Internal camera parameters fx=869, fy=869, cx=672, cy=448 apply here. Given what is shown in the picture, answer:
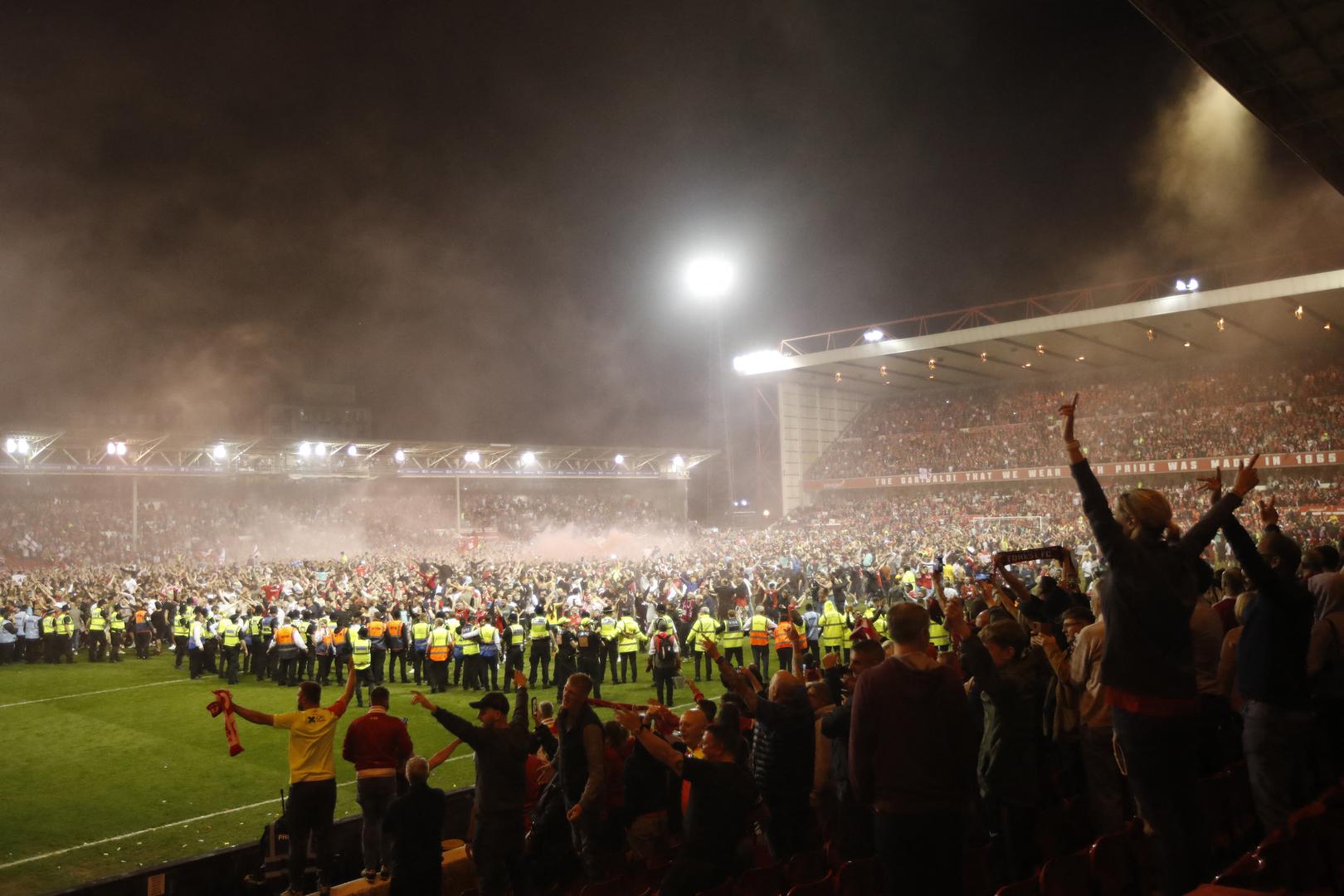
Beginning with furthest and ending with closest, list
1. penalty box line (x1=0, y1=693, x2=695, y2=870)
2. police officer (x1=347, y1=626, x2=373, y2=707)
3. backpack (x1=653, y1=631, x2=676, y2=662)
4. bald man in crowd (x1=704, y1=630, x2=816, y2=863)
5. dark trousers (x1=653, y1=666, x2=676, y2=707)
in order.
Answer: police officer (x1=347, y1=626, x2=373, y2=707) → dark trousers (x1=653, y1=666, x2=676, y2=707) → backpack (x1=653, y1=631, x2=676, y2=662) → penalty box line (x1=0, y1=693, x2=695, y2=870) → bald man in crowd (x1=704, y1=630, x2=816, y2=863)

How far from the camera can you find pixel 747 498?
1871 inches

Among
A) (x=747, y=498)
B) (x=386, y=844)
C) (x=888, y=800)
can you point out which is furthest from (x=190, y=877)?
(x=747, y=498)

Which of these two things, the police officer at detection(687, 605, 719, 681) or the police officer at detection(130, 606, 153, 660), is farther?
the police officer at detection(130, 606, 153, 660)

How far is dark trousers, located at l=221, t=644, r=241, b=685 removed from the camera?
55.1ft

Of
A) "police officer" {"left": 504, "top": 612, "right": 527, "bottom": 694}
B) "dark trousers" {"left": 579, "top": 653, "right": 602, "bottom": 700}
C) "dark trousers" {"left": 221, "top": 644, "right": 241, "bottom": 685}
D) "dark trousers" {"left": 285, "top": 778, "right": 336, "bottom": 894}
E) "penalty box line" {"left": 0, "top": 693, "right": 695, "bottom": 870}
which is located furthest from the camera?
"dark trousers" {"left": 221, "top": 644, "right": 241, "bottom": 685}

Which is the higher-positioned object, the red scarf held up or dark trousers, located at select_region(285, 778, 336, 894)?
the red scarf held up

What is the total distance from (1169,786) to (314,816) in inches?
228

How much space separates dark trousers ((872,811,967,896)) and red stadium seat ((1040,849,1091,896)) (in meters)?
0.91

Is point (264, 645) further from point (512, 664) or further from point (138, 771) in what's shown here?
point (512, 664)

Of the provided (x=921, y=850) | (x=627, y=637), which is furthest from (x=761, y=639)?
(x=921, y=850)

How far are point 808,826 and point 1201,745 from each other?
2418 mm

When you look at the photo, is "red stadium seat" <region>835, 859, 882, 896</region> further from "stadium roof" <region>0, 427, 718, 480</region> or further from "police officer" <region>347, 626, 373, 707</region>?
"stadium roof" <region>0, 427, 718, 480</region>

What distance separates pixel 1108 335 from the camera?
113ft

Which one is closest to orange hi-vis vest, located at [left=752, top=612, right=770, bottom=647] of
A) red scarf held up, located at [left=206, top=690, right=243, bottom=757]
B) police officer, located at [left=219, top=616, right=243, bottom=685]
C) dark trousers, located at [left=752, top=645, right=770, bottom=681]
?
dark trousers, located at [left=752, top=645, right=770, bottom=681]
